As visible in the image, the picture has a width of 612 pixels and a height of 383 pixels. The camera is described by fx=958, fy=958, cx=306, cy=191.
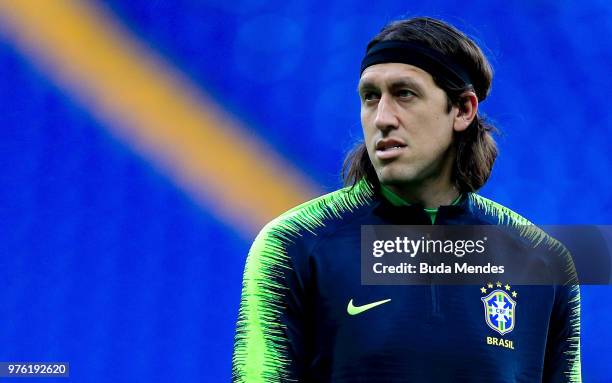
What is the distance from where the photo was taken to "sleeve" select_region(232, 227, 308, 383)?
2.50m

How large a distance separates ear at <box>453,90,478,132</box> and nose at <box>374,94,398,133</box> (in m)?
0.24

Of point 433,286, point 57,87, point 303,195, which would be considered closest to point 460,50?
point 433,286

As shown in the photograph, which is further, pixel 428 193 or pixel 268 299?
pixel 428 193

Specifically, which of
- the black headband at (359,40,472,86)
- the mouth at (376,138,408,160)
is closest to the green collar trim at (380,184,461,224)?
the mouth at (376,138,408,160)

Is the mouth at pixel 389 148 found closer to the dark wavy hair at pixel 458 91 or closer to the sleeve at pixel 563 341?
the dark wavy hair at pixel 458 91

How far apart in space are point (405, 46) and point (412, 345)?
0.83 m

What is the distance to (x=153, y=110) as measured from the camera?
3.94 metres

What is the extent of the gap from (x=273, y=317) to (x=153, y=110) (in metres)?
1.65

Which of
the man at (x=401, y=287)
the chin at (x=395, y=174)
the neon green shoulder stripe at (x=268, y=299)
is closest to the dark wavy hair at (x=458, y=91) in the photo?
the man at (x=401, y=287)

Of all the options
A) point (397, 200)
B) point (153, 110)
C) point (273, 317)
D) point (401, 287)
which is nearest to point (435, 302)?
point (401, 287)

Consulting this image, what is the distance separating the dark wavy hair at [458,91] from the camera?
8.91 feet

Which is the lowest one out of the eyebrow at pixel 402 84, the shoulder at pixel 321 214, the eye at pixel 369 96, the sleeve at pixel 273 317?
the sleeve at pixel 273 317

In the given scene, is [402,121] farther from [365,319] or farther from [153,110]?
[153,110]

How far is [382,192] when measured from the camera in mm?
2717
